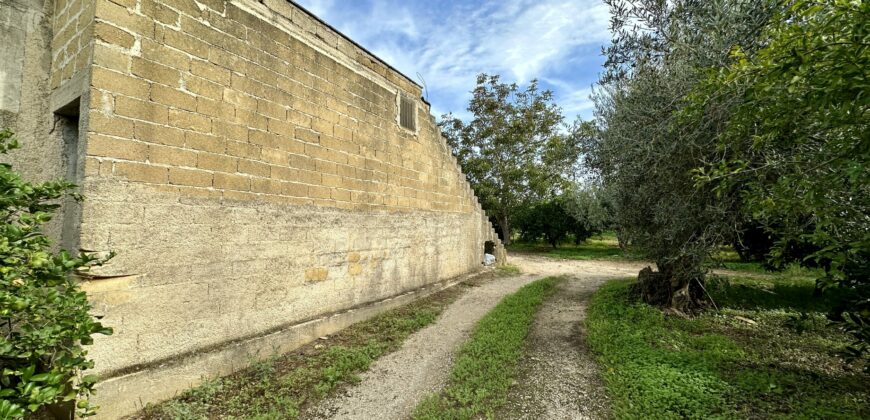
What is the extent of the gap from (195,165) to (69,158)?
1.00 meters

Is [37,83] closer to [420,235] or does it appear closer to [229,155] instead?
[229,155]

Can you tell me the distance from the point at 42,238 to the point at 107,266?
1.28 metres

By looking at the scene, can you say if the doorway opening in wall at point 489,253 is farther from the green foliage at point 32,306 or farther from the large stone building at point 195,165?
the green foliage at point 32,306

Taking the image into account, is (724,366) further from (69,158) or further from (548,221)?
(548,221)

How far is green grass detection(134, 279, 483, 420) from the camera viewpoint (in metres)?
3.26

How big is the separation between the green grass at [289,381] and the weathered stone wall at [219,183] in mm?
222

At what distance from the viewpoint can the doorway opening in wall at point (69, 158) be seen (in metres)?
3.04

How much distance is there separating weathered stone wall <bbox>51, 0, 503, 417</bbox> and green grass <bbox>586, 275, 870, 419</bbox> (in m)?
3.95

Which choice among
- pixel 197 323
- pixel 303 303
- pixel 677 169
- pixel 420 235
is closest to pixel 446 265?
pixel 420 235

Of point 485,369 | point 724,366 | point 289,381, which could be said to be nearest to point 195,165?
point 289,381

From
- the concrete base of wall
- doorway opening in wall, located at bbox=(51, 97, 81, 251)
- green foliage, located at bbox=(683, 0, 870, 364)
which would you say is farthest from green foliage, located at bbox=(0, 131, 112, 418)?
green foliage, located at bbox=(683, 0, 870, 364)

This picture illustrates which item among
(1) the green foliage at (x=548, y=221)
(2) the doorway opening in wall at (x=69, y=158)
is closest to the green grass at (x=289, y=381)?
(2) the doorway opening in wall at (x=69, y=158)

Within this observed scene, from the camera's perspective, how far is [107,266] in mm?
3109

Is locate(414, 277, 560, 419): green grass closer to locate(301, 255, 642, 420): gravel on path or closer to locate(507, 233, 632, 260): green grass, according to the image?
locate(301, 255, 642, 420): gravel on path
